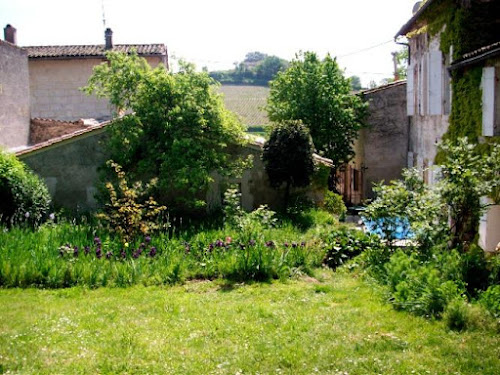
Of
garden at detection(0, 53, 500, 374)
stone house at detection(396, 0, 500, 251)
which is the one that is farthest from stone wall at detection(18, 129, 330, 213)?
stone house at detection(396, 0, 500, 251)

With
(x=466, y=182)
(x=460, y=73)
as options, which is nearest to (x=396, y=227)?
(x=466, y=182)

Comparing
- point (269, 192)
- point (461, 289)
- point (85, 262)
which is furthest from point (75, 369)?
point (269, 192)

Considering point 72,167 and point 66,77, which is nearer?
point 72,167

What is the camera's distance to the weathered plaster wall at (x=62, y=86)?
88.8 feet

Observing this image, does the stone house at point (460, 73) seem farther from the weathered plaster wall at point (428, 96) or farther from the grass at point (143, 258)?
the grass at point (143, 258)

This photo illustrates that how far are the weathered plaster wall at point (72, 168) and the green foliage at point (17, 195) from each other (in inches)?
64.0

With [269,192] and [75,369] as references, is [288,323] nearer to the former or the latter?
[75,369]

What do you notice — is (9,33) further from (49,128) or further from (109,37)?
(49,128)

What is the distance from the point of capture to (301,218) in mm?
15680

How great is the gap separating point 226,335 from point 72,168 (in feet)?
33.7

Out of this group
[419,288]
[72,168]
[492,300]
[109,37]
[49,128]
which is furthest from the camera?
[109,37]

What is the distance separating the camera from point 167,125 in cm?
1528

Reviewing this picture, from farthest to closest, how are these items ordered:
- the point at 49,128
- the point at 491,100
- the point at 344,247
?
1. the point at 49,128
2. the point at 344,247
3. the point at 491,100

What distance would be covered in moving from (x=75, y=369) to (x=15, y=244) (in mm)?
5906
